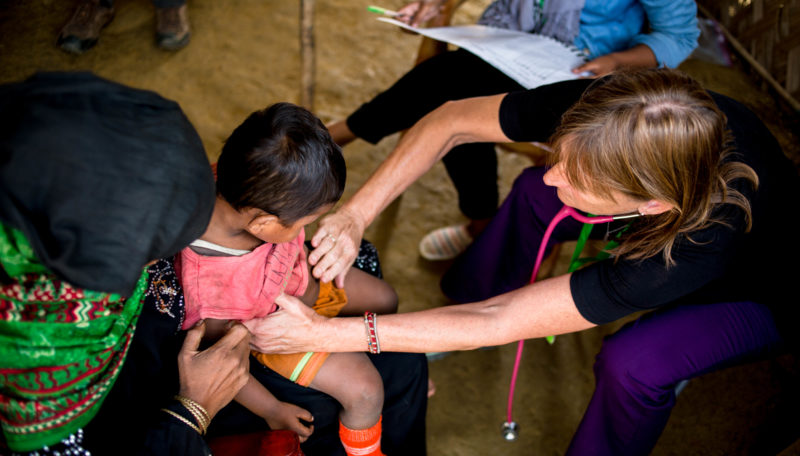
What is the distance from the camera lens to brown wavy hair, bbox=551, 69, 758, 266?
1.10m

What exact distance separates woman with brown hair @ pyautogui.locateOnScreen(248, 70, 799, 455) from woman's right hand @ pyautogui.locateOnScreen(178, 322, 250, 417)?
9cm

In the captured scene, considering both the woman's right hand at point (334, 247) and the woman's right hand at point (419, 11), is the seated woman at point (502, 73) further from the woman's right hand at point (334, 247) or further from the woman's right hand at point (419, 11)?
the woman's right hand at point (334, 247)

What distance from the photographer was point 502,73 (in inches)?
75.5

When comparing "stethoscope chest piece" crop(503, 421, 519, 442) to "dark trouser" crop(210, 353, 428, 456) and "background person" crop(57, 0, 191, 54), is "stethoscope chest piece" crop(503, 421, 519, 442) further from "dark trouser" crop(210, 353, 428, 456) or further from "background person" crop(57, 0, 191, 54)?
"background person" crop(57, 0, 191, 54)

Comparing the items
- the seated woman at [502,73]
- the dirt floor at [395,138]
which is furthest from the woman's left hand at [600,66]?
the dirt floor at [395,138]

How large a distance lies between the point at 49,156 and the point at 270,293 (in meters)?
0.63

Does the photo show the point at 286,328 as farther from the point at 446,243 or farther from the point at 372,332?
the point at 446,243

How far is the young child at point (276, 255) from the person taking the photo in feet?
3.61

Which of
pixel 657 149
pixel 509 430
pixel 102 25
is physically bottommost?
pixel 509 430

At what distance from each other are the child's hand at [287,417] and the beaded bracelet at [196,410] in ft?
0.70

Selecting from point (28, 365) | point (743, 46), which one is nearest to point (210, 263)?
point (28, 365)

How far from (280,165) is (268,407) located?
0.56 metres

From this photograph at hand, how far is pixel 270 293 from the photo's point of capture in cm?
127

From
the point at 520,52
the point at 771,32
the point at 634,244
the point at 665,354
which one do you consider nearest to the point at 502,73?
the point at 520,52
